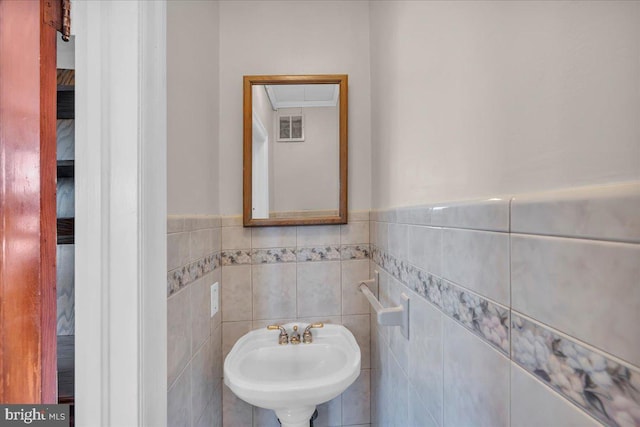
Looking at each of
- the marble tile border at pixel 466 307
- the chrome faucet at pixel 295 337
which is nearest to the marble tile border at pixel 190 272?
the chrome faucet at pixel 295 337

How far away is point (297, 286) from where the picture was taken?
1299mm

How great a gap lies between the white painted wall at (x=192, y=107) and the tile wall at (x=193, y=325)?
9cm

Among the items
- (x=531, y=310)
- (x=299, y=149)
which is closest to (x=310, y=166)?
(x=299, y=149)

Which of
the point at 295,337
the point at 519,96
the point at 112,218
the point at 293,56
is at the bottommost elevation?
the point at 295,337

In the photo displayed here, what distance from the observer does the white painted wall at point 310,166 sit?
1309mm

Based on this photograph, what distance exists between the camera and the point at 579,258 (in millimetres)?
305

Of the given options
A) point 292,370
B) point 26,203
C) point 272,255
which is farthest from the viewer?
point 272,255

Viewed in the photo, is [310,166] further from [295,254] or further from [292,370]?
[292,370]

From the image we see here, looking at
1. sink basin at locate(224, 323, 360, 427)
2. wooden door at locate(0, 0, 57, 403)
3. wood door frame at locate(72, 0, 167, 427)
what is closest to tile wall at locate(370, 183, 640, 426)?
sink basin at locate(224, 323, 360, 427)

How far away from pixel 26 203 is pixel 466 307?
0.88 m

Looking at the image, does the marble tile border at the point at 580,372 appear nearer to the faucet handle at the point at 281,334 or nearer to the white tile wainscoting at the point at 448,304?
the white tile wainscoting at the point at 448,304

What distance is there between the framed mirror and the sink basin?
1.88 ft

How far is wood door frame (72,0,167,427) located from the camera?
547 millimetres

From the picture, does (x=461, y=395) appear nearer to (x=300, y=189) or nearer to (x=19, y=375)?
(x=19, y=375)
